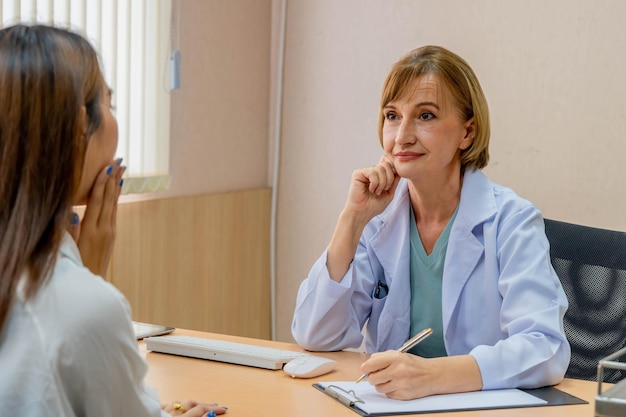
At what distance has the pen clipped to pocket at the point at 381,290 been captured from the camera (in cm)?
217

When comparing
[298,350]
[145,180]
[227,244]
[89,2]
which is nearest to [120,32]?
[89,2]

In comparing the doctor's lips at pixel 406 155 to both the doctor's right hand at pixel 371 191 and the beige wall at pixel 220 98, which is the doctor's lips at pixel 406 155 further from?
the beige wall at pixel 220 98

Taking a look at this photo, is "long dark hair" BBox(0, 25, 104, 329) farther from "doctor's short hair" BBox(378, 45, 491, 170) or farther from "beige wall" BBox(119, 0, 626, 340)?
"beige wall" BBox(119, 0, 626, 340)

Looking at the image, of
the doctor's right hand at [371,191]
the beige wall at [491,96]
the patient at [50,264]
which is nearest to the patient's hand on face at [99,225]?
the patient at [50,264]

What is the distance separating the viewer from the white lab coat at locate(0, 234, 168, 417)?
39.6 inches

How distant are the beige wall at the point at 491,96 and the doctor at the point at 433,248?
2.50ft

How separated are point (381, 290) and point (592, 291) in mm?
510

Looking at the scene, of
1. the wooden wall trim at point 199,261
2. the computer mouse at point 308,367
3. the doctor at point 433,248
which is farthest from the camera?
the wooden wall trim at point 199,261

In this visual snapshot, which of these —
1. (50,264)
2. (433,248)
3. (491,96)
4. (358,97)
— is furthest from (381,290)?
(358,97)

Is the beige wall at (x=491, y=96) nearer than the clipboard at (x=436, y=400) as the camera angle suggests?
No

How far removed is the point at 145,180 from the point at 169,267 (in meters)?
0.35

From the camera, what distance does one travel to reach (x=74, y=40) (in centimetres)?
111

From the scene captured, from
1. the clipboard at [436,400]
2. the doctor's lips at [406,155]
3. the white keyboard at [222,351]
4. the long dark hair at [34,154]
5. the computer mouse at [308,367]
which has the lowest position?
A: the white keyboard at [222,351]

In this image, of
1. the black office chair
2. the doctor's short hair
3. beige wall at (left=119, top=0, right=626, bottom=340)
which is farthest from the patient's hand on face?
beige wall at (left=119, top=0, right=626, bottom=340)
